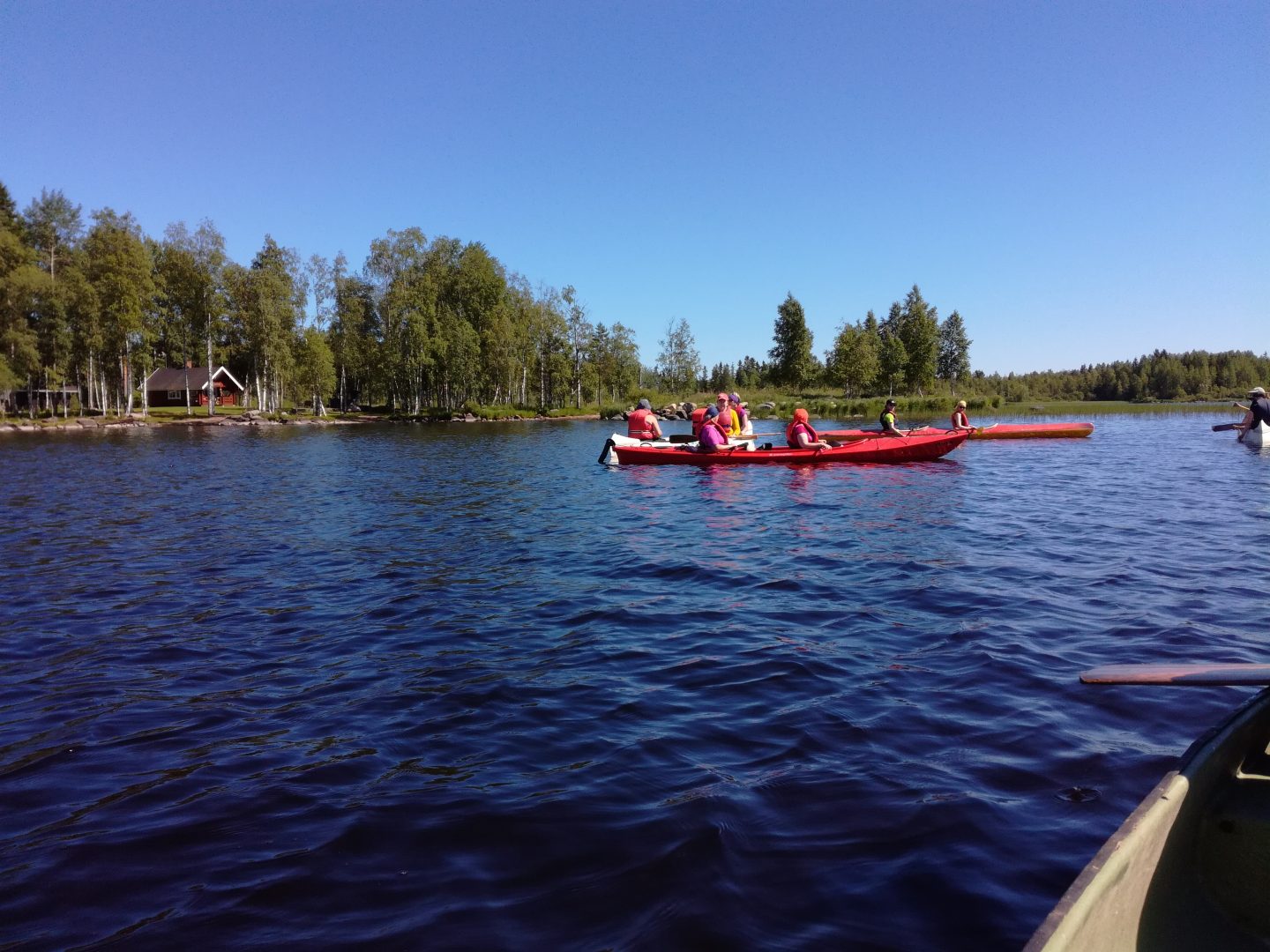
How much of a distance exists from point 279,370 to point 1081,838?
65.6m

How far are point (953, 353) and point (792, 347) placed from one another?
29756 mm

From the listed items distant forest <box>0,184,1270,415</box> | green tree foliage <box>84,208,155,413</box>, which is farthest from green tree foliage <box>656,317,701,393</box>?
green tree foliage <box>84,208,155,413</box>

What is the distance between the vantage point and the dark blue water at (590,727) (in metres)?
3.14

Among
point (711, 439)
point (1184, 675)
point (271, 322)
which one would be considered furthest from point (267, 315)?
point (1184, 675)

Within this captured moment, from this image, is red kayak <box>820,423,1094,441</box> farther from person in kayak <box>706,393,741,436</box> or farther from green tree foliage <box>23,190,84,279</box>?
green tree foliage <box>23,190,84,279</box>

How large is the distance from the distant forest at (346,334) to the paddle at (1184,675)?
60164 mm

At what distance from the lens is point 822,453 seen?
20.8m

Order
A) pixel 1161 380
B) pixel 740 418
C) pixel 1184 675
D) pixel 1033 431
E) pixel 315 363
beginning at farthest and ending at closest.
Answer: pixel 1161 380 < pixel 315 363 < pixel 1033 431 < pixel 740 418 < pixel 1184 675

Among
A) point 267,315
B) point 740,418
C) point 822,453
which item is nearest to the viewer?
point 822,453

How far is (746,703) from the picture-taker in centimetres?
521

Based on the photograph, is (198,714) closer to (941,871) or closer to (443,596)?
(443,596)

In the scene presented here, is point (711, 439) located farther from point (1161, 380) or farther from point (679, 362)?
point (1161, 380)

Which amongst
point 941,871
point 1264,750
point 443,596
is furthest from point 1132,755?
point 443,596

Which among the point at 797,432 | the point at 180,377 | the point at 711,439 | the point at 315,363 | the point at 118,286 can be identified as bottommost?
the point at 711,439
